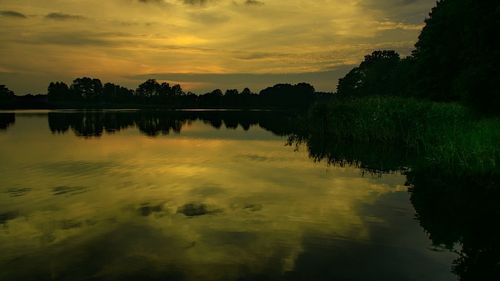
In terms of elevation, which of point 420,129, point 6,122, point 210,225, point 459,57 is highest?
point 459,57

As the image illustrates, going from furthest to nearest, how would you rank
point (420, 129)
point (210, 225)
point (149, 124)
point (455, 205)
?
point (149, 124), point (420, 129), point (455, 205), point (210, 225)

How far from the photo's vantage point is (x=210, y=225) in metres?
10.9

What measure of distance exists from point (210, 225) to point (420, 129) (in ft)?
63.3

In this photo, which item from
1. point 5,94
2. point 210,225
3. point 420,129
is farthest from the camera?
→ point 5,94

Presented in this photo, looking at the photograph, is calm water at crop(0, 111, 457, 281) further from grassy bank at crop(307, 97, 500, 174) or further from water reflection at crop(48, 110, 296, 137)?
water reflection at crop(48, 110, 296, 137)

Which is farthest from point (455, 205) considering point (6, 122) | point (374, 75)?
point (374, 75)

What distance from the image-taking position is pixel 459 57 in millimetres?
45844

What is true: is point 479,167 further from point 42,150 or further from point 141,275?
point 42,150

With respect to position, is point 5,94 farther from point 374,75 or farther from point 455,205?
point 455,205

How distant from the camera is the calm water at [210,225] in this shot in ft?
26.6

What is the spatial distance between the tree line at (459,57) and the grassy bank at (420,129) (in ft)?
6.15

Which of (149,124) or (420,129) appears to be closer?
(420,129)

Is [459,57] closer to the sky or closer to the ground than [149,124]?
Result: closer to the sky

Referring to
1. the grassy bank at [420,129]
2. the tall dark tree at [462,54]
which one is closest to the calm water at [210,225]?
the grassy bank at [420,129]
